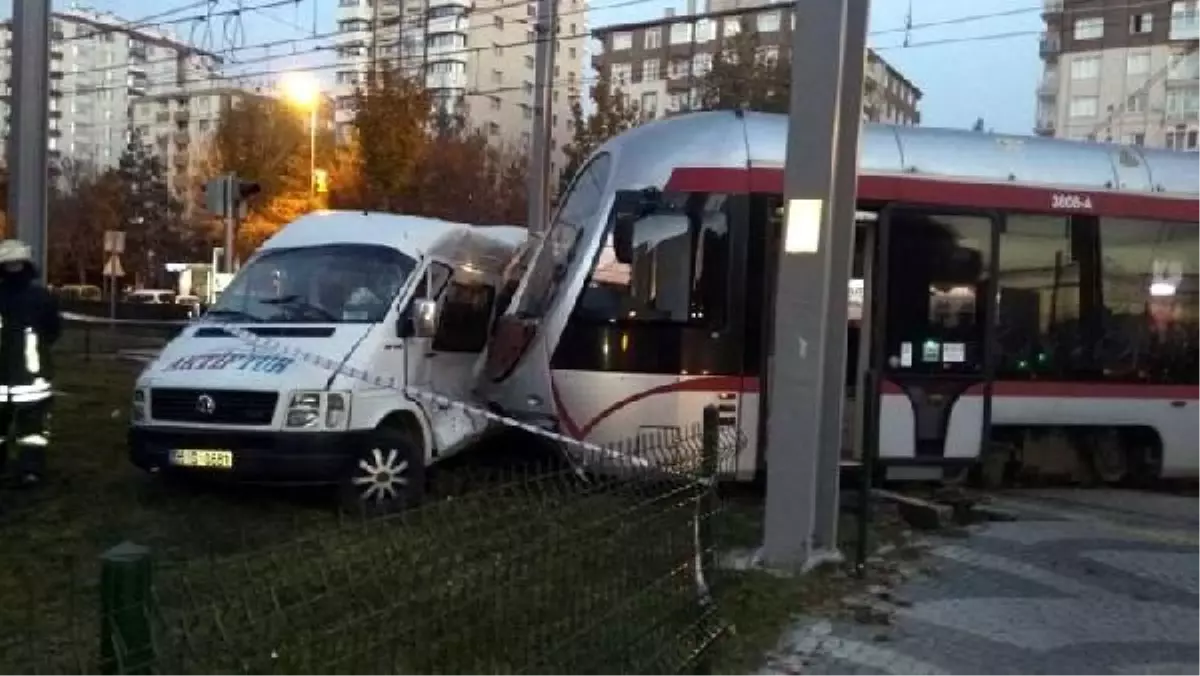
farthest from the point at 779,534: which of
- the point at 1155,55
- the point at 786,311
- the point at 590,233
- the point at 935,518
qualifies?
the point at 1155,55

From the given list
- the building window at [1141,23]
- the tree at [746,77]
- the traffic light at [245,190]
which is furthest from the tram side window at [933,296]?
the building window at [1141,23]

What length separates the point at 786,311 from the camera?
28.0 feet

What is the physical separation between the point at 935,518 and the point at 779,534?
2289mm

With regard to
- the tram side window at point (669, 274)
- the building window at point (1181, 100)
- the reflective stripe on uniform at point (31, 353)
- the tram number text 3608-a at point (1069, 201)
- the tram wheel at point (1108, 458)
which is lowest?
the tram wheel at point (1108, 458)

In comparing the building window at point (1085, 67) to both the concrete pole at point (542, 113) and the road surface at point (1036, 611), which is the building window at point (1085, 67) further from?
the road surface at point (1036, 611)

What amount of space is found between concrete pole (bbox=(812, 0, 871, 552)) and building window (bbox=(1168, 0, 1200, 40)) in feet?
196

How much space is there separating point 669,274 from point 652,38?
78131mm

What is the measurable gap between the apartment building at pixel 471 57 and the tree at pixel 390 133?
0.85 metres

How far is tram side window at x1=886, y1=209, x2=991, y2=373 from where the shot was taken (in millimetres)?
11625

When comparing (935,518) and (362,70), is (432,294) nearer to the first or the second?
(935,518)

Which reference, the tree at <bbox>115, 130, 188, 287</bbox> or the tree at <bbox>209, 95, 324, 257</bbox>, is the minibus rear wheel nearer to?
the tree at <bbox>209, 95, 324, 257</bbox>

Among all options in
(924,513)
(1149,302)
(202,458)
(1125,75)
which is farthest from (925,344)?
(1125,75)

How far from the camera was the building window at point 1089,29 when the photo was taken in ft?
219

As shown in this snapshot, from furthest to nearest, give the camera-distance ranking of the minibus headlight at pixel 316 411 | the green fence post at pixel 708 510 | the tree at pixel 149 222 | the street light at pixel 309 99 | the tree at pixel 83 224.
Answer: the tree at pixel 149 222 < the tree at pixel 83 224 < the street light at pixel 309 99 < the minibus headlight at pixel 316 411 < the green fence post at pixel 708 510
